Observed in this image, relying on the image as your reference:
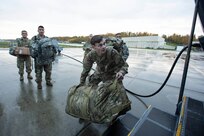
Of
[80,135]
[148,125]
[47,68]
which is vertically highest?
[47,68]

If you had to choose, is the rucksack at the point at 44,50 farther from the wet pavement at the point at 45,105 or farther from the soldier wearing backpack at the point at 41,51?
the wet pavement at the point at 45,105

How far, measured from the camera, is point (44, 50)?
3.47 m

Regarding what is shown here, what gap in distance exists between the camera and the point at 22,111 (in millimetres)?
2623

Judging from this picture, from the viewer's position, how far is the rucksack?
11.2 feet

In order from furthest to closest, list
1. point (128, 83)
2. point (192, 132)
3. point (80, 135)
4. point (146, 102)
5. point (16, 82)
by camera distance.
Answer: point (128, 83)
point (16, 82)
point (146, 102)
point (80, 135)
point (192, 132)

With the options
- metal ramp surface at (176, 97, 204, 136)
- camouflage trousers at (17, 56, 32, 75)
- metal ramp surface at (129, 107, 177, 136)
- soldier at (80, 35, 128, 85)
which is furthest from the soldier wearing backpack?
metal ramp surface at (176, 97, 204, 136)

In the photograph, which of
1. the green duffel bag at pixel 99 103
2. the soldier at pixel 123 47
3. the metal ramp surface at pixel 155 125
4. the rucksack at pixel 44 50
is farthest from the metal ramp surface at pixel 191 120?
the rucksack at pixel 44 50

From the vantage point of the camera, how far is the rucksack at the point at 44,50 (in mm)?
3418

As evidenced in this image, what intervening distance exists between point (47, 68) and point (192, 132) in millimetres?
3524

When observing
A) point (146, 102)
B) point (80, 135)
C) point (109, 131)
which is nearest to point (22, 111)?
point (80, 135)

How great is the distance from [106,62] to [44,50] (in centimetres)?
188

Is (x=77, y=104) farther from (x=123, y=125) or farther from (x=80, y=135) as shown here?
(x=123, y=125)

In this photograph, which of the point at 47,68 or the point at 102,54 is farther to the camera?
the point at 47,68

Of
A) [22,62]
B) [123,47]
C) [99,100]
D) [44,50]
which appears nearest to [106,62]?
[99,100]
